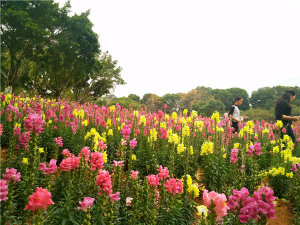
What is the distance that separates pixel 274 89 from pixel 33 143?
6233 centimetres

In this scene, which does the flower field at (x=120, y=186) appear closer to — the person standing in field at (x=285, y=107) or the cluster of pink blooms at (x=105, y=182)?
the cluster of pink blooms at (x=105, y=182)

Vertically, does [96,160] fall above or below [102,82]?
below

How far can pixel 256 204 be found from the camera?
4.61 feet

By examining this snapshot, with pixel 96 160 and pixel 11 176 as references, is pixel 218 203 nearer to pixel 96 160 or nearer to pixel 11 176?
pixel 96 160

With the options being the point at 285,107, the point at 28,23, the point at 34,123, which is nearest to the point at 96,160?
the point at 34,123

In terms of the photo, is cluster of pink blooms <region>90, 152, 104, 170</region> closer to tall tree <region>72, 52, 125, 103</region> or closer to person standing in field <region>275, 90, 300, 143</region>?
person standing in field <region>275, 90, 300, 143</region>

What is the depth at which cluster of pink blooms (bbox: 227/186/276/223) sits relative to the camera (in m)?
1.37

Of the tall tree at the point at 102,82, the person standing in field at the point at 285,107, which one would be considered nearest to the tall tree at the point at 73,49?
the tall tree at the point at 102,82

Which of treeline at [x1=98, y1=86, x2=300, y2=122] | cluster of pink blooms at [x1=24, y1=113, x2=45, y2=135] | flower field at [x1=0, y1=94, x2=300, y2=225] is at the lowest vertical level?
flower field at [x1=0, y1=94, x2=300, y2=225]

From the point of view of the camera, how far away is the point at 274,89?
5125 cm

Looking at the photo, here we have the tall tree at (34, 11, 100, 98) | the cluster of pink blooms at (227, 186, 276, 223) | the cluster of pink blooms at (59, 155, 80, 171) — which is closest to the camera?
the cluster of pink blooms at (227, 186, 276, 223)

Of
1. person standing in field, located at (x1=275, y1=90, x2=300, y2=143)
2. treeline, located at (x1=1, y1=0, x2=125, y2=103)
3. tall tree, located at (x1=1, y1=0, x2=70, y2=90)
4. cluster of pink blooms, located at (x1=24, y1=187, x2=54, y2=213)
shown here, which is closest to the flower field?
cluster of pink blooms, located at (x1=24, y1=187, x2=54, y2=213)

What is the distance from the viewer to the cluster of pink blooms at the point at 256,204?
1366 millimetres

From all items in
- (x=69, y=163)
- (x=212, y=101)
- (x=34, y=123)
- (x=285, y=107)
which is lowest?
(x=69, y=163)
